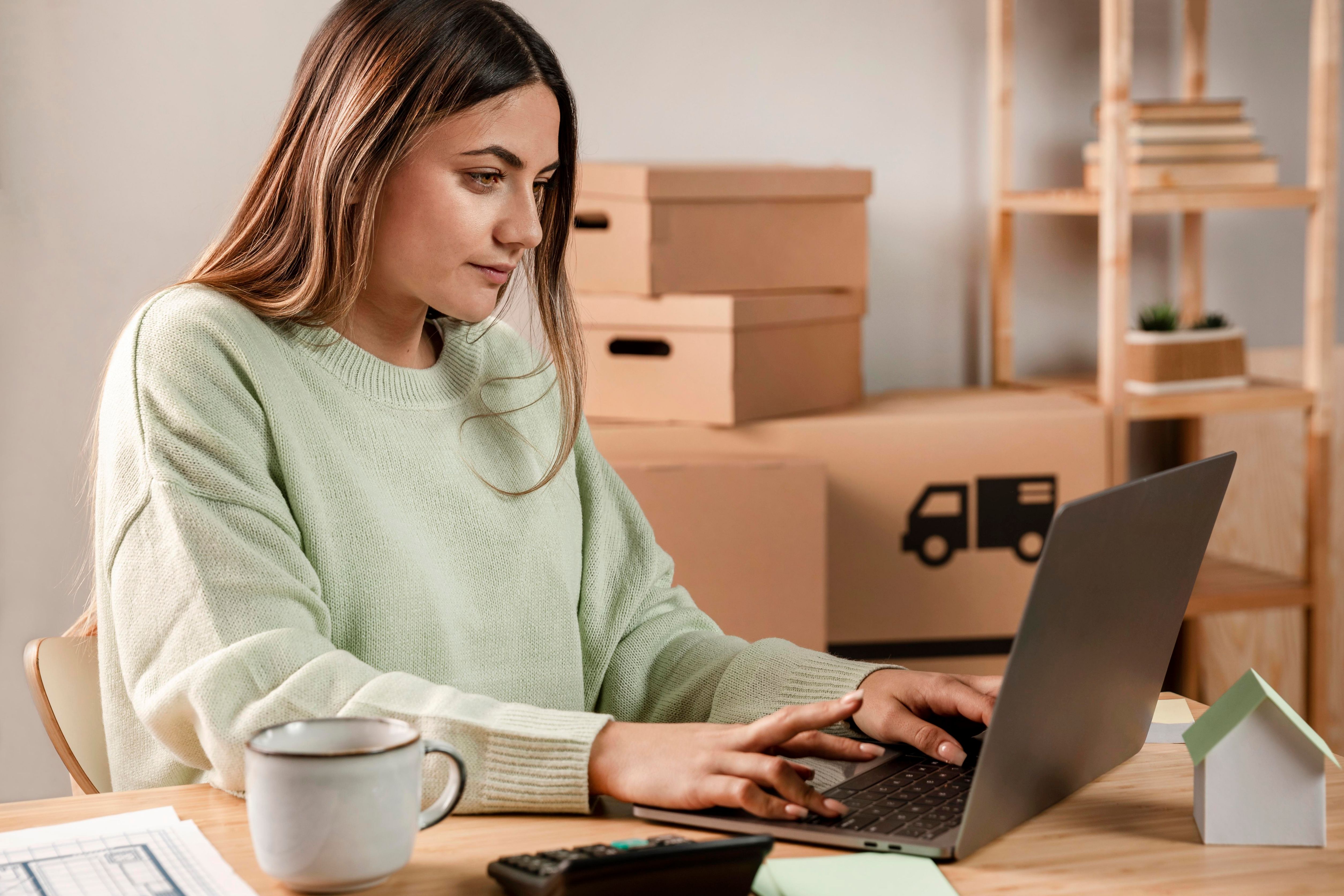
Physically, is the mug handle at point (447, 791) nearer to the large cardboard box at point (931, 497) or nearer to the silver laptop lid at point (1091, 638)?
the silver laptop lid at point (1091, 638)

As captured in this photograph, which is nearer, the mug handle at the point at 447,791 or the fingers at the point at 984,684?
the mug handle at the point at 447,791

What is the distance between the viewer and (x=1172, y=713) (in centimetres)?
95

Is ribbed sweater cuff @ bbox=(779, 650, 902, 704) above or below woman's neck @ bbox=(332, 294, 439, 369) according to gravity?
below

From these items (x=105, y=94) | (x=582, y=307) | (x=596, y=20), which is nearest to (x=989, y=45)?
(x=596, y=20)

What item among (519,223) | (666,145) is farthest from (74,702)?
(666,145)

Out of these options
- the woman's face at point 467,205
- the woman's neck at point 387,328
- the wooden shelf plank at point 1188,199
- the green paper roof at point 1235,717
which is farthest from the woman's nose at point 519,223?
the wooden shelf plank at point 1188,199

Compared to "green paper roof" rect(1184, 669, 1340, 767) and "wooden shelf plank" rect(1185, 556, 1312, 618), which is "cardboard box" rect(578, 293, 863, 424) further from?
"green paper roof" rect(1184, 669, 1340, 767)

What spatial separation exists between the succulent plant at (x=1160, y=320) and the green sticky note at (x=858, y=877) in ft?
5.49

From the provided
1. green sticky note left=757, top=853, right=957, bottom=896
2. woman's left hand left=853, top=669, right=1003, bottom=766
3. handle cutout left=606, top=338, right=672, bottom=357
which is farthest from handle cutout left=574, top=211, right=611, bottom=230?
green sticky note left=757, top=853, right=957, bottom=896

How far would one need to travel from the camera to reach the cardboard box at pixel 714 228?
1870mm

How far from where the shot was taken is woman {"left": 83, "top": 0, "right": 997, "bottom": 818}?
0.78 meters

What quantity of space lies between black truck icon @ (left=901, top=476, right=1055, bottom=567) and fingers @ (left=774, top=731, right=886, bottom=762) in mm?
1179

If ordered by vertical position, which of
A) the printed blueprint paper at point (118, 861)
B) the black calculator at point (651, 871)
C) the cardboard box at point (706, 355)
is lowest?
the printed blueprint paper at point (118, 861)

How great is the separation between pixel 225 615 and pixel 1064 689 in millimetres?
483
